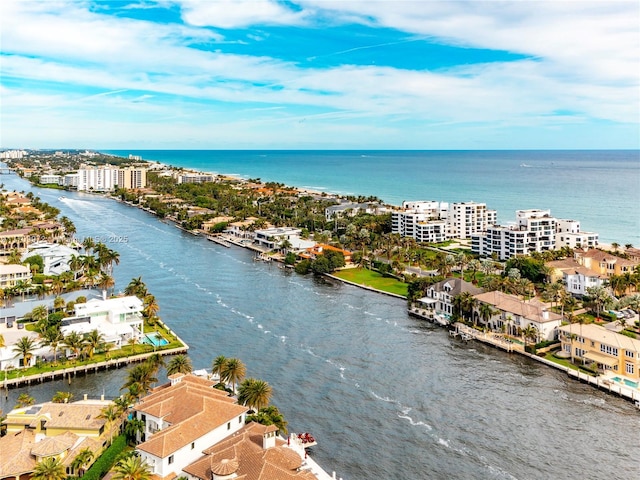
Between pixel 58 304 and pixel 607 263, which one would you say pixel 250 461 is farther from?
pixel 607 263

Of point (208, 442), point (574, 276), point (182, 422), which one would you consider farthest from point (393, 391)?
point (574, 276)

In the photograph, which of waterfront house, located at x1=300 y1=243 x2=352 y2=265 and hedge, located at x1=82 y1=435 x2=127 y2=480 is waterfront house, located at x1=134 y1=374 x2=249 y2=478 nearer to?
hedge, located at x1=82 y1=435 x2=127 y2=480

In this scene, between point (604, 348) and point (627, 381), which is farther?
point (604, 348)

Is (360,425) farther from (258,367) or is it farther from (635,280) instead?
(635,280)

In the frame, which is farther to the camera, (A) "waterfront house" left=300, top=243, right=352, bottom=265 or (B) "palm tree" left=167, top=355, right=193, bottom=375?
(A) "waterfront house" left=300, top=243, right=352, bottom=265

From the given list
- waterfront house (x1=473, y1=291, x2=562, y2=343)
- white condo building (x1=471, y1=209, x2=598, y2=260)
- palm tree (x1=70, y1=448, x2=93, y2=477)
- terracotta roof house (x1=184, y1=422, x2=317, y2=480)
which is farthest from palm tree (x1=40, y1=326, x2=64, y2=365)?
white condo building (x1=471, y1=209, x2=598, y2=260)

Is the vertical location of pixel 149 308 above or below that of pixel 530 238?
below

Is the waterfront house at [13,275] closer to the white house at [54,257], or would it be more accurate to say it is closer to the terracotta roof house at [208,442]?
the white house at [54,257]

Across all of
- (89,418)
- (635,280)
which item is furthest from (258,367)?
(635,280)
